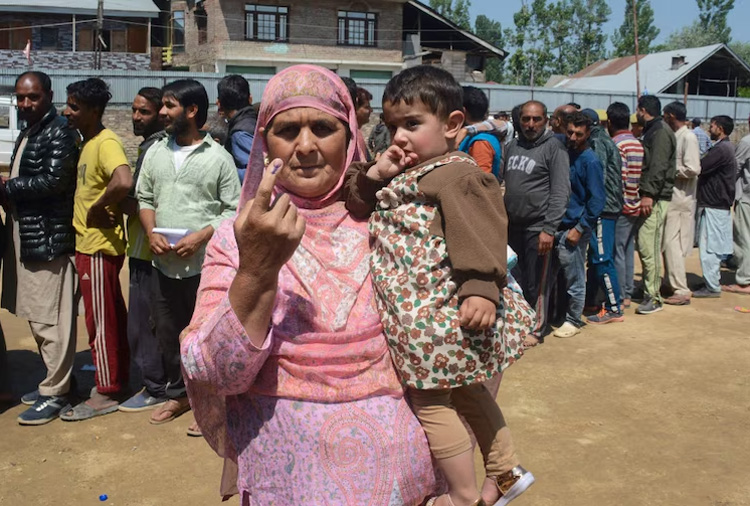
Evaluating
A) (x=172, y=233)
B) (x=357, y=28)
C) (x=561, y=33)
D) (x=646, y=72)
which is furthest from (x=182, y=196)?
(x=561, y=33)

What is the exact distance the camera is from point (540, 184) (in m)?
6.19

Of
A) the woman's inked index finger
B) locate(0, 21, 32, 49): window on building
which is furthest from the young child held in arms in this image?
locate(0, 21, 32, 49): window on building

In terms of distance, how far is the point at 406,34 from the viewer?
1280 inches

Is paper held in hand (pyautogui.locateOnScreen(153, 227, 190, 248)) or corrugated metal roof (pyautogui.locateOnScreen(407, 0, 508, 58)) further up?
corrugated metal roof (pyautogui.locateOnScreen(407, 0, 508, 58))

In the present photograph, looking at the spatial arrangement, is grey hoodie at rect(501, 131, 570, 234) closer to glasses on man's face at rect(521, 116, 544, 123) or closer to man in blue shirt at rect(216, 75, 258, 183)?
glasses on man's face at rect(521, 116, 544, 123)

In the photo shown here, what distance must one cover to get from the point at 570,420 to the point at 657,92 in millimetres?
30509

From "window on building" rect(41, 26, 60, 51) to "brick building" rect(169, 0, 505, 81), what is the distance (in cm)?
489

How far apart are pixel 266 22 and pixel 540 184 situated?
25867 mm

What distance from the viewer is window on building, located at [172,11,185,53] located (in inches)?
1302

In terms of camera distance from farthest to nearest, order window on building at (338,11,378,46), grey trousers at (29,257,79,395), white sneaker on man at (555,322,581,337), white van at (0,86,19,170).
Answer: window on building at (338,11,378,46) < white van at (0,86,19,170) < white sneaker on man at (555,322,581,337) < grey trousers at (29,257,79,395)

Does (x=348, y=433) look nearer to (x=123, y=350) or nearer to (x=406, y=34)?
(x=123, y=350)

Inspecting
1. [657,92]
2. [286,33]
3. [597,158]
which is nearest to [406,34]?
[286,33]

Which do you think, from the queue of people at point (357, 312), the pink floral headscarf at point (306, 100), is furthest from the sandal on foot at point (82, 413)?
the pink floral headscarf at point (306, 100)

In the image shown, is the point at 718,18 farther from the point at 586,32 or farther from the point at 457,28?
A: the point at 457,28
